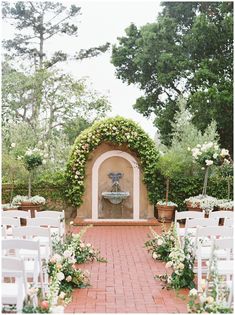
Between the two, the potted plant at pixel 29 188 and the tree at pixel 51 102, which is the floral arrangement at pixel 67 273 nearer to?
the potted plant at pixel 29 188

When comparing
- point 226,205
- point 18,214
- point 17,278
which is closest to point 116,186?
point 226,205

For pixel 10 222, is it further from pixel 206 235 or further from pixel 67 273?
pixel 206 235

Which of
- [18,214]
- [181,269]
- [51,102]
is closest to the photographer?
[181,269]

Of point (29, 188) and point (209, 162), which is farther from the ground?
point (209, 162)

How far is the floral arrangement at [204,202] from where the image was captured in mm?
12766

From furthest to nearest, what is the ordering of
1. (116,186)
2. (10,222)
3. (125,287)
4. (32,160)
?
(116,186)
(32,160)
(10,222)
(125,287)

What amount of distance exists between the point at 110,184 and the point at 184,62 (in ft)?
24.9

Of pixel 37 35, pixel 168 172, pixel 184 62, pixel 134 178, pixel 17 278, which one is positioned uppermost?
pixel 37 35

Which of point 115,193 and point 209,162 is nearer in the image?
point 209,162

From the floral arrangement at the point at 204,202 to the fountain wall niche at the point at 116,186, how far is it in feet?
5.62

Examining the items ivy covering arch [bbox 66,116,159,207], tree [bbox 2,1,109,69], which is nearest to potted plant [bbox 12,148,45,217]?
ivy covering arch [bbox 66,116,159,207]

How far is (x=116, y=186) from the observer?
14.0 metres

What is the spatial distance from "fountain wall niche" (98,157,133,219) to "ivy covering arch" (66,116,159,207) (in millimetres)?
518

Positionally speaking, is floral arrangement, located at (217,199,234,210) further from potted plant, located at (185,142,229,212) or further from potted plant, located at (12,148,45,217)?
potted plant, located at (12,148,45,217)
